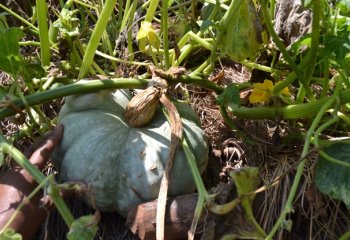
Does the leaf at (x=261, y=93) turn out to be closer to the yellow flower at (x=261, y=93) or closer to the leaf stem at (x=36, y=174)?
the yellow flower at (x=261, y=93)

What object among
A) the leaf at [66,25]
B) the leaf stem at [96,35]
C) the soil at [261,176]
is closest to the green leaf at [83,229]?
the soil at [261,176]

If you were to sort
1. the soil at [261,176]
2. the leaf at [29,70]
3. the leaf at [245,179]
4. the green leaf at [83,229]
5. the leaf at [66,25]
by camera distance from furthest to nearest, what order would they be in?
the leaf at [66,25] < the leaf at [29,70] < the soil at [261,176] < the leaf at [245,179] < the green leaf at [83,229]

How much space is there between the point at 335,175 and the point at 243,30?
0.39 meters

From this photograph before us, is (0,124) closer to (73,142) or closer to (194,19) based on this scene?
(73,142)

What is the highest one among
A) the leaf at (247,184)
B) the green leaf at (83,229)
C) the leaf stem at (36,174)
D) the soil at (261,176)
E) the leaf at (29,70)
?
the leaf at (29,70)

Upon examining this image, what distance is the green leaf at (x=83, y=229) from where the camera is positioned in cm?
98

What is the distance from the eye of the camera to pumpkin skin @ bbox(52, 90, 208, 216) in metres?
1.28

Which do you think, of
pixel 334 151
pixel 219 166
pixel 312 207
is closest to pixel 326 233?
pixel 312 207

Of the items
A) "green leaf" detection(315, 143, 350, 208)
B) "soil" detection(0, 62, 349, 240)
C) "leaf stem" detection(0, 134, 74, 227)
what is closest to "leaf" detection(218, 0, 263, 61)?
"soil" detection(0, 62, 349, 240)

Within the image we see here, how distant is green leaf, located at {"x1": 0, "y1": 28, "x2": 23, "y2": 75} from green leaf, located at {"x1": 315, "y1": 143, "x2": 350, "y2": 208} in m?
0.71

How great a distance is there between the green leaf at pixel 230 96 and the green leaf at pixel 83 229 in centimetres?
49

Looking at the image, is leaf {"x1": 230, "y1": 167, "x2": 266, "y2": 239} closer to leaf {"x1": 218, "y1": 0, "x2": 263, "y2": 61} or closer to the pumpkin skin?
the pumpkin skin

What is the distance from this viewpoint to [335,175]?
3.80 feet

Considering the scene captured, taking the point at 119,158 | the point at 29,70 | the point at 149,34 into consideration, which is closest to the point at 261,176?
the point at 119,158
